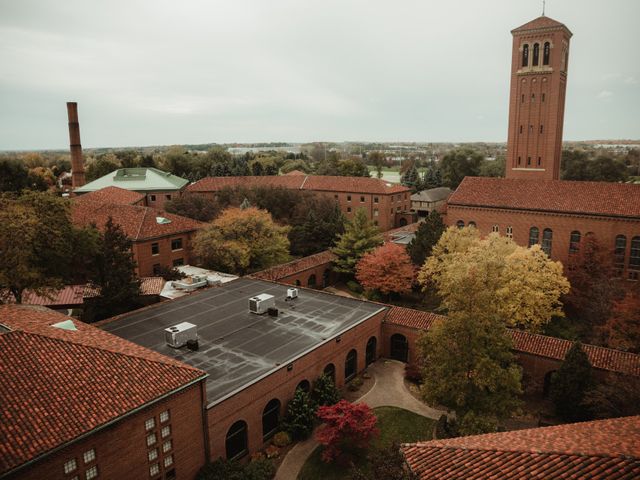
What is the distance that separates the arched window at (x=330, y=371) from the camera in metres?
25.6

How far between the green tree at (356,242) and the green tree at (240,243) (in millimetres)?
6191

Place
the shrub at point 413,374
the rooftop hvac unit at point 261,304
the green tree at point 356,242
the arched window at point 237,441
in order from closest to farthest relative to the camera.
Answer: the arched window at point 237,441 → the rooftop hvac unit at point 261,304 → the shrub at point 413,374 → the green tree at point 356,242

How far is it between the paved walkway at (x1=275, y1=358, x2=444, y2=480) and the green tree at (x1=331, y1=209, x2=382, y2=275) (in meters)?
15.0

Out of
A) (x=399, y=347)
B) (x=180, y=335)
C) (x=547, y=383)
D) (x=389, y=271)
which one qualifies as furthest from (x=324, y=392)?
(x=389, y=271)

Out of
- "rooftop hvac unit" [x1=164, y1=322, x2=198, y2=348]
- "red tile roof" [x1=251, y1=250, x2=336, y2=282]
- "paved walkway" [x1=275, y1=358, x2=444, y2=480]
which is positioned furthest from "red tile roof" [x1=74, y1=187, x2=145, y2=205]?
"paved walkway" [x1=275, y1=358, x2=444, y2=480]

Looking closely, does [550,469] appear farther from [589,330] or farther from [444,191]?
[444,191]

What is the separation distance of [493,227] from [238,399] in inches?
1362

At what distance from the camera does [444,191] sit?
291 ft

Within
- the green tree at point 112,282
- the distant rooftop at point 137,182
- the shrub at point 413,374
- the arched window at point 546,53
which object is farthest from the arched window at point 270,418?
the distant rooftop at point 137,182

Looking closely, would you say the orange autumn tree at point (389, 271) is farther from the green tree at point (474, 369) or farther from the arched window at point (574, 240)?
the green tree at point (474, 369)

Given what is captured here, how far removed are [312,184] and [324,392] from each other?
54816mm

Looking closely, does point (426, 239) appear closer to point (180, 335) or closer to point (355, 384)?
point (355, 384)

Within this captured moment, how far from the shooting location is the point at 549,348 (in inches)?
1059

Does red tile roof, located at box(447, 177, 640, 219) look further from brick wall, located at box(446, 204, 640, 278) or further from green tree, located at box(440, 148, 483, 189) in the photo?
green tree, located at box(440, 148, 483, 189)
